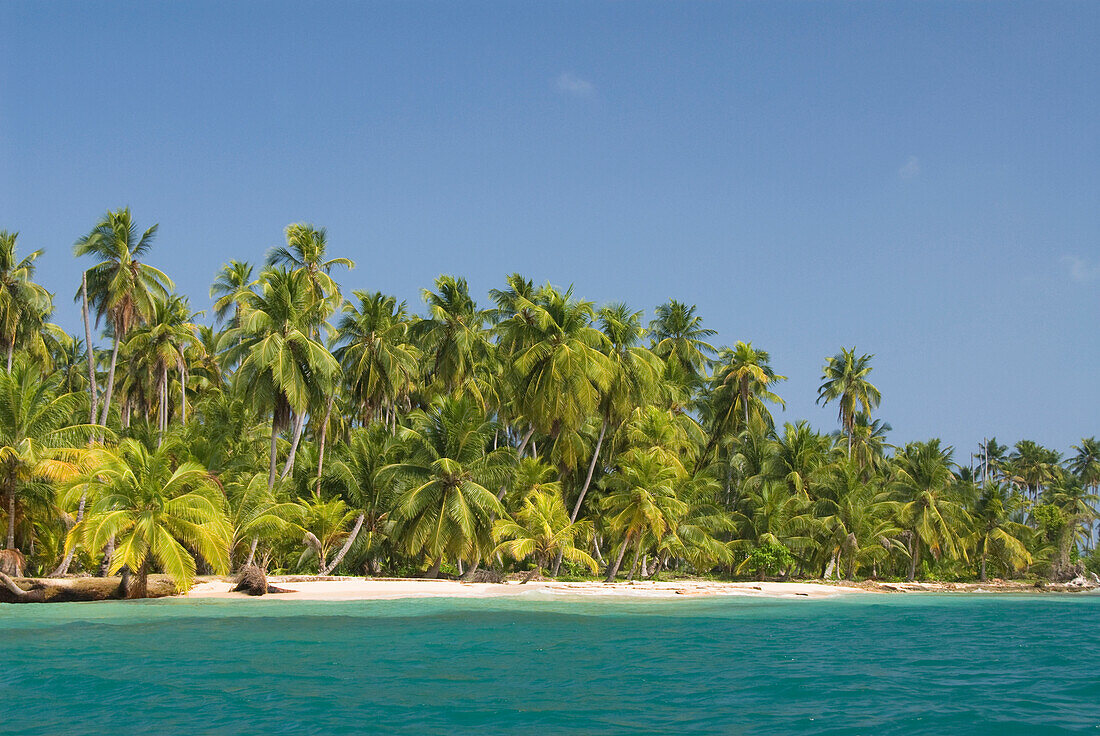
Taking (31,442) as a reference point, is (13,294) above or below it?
above

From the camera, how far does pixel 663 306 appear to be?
51.2m

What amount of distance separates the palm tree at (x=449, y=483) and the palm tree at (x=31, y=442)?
388 inches

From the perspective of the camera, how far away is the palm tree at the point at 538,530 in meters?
28.9

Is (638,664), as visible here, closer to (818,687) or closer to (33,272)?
(818,687)

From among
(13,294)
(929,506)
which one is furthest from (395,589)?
(929,506)

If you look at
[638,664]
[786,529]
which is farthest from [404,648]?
[786,529]

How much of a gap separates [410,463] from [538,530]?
502 cm

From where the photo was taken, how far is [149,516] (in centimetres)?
2114

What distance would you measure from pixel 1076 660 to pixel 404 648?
12.4 meters

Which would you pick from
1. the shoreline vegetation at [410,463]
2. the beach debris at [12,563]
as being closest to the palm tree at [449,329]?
the shoreline vegetation at [410,463]

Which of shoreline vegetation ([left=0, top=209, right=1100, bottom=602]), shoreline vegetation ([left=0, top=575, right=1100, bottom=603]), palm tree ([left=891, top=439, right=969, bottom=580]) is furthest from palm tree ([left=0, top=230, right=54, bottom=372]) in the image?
palm tree ([left=891, top=439, right=969, bottom=580])

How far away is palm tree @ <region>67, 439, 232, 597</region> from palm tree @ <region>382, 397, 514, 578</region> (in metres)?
7.49

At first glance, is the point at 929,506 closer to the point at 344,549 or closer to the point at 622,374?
the point at 622,374

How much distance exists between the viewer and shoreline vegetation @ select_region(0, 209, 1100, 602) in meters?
24.0
